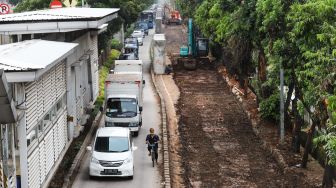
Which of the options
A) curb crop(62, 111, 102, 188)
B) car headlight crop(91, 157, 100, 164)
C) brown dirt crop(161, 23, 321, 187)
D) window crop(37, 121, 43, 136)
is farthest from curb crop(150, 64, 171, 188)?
window crop(37, 121, 43, 136)

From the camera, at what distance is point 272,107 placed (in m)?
29.5

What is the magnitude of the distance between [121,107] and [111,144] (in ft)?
22.2

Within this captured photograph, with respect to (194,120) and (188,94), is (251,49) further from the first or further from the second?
(188,94)

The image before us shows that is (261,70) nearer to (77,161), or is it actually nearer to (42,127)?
(77,161)

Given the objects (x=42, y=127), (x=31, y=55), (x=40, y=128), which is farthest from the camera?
(x=42, y=127)

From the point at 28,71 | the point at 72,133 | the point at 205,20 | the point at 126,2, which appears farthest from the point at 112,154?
the point at 126,2

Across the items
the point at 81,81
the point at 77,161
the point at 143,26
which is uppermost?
the point at 81,81

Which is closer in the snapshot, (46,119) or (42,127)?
(42,127)

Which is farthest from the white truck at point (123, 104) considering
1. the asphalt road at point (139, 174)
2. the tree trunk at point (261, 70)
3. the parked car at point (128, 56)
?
the parked car at point (128, 56)

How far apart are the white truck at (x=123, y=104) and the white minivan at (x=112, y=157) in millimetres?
5938

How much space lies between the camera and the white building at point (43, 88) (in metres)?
15.4

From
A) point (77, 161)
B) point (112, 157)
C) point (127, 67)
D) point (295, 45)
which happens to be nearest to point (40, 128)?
point (112, 157)

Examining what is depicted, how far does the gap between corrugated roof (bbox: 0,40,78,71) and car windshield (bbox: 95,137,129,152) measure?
13.1ft

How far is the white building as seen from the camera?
50.6 ft
